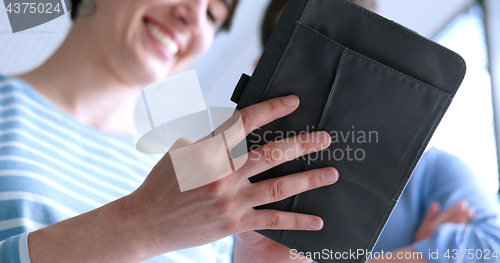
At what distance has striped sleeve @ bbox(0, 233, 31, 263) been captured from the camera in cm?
37

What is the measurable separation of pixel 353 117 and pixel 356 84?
5cm

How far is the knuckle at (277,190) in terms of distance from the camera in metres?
0.44

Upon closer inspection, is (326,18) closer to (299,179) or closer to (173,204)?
(299,179)

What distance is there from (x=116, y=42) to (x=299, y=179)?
569 millimetres

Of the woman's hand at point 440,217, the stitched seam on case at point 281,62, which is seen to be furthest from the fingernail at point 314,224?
the woman's hand at point 440,217

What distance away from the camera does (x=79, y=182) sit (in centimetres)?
66

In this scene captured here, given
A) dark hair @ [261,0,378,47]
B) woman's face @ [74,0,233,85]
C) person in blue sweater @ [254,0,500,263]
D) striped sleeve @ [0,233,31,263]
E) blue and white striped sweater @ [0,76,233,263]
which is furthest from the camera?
dark hair @ [261,0,378,47]

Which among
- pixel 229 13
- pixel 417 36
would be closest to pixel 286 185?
pixel 417 36

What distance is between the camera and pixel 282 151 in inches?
17.2

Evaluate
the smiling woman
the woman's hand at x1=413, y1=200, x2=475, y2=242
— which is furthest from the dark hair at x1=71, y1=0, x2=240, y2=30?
the woman's hand at x1=413, y1=200, x2=475, y2=242

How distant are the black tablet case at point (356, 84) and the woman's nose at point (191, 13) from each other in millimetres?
414

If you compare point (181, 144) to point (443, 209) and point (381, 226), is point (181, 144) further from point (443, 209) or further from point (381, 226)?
point (443, 209)

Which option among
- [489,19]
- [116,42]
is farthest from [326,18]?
[489,19]

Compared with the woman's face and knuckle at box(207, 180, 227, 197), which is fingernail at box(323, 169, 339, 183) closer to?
knuckle at box(207, 180, 227, 197)
